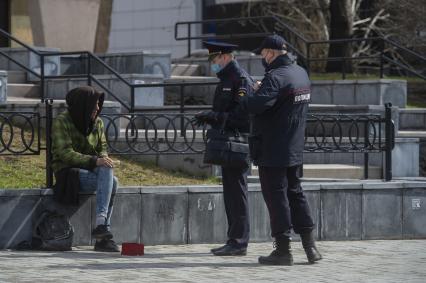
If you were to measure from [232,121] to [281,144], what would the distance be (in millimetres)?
809

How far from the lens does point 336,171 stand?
50.6 ft

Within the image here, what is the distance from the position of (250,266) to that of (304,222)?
0.64 metres

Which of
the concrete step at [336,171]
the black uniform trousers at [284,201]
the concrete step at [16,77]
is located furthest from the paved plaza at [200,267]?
the concrete step at [16,77]

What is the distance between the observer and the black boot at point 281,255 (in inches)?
424

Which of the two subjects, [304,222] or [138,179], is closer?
[304,222]

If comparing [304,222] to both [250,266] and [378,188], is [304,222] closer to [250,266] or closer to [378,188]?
[250,266]

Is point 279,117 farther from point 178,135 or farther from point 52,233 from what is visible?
point 178,135

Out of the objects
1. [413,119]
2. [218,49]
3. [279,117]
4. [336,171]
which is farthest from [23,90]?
[279,117]

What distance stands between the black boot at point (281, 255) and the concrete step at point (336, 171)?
166 inches

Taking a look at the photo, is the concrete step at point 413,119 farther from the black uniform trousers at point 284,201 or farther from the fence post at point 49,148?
the black uniform trousers at point 284,201

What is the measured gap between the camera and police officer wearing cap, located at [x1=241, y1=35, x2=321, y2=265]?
10672 millimetres

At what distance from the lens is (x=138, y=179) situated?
13648 millimetres

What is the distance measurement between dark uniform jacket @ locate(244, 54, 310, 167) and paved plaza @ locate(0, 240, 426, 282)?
99 cm

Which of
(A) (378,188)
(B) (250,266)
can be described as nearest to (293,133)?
(B) (250,266)
